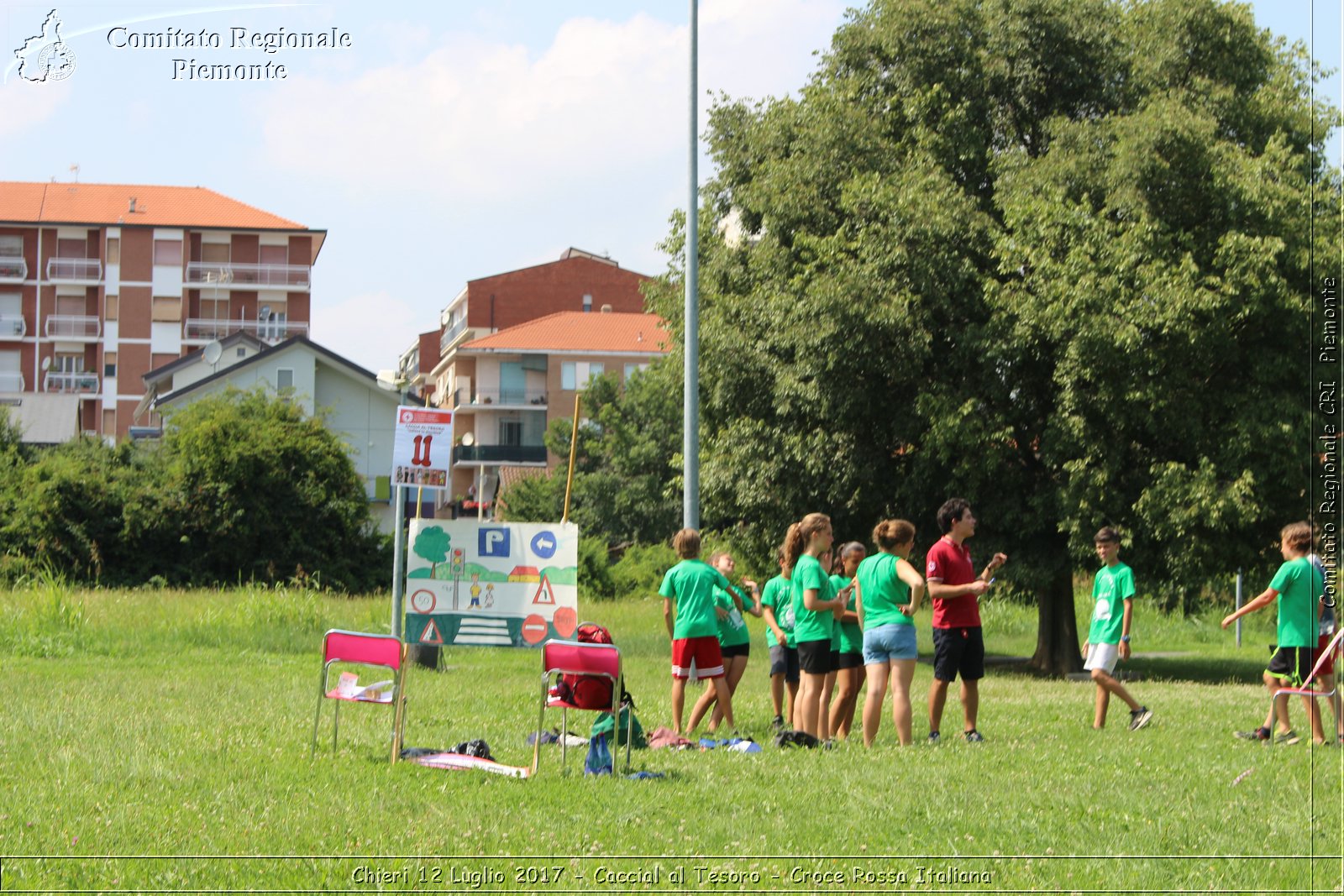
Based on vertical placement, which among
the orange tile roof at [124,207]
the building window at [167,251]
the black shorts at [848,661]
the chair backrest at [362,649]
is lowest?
the black shorts at [848,661]

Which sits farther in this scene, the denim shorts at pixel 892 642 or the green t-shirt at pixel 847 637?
the green t-shirt at pixel 847 637

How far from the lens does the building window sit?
78.9 meters

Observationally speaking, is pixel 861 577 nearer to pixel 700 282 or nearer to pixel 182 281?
pixel 700 282

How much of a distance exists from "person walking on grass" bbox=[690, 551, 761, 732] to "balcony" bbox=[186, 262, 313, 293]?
2786 inches

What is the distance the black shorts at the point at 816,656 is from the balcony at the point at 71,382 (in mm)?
76640

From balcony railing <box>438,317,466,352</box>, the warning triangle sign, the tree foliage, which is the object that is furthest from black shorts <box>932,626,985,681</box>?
balcony railing <box>438,317,466,352</box>

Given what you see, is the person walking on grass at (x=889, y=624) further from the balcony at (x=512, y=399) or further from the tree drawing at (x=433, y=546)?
the balcony at (x=512, y=399)

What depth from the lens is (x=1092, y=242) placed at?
21.5 meters

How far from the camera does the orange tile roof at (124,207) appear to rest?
7769 cm

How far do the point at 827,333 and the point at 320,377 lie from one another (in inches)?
1739

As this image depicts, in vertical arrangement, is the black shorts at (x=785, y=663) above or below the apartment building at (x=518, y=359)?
below

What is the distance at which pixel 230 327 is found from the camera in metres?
80.1

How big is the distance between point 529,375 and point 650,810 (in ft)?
255

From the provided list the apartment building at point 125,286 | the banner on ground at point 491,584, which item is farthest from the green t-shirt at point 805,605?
the apartment building at point 125,286
